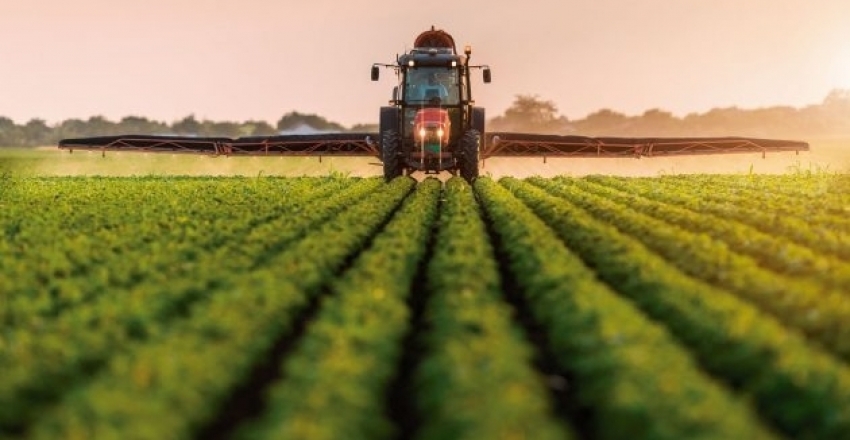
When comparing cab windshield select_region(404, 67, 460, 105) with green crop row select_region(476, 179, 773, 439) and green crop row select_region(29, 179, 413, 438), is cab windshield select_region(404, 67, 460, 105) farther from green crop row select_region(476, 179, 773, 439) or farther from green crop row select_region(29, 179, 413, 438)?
green crop row select_region(476, 179, 773, 439)

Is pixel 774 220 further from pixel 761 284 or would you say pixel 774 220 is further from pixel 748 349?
pixel 748 349

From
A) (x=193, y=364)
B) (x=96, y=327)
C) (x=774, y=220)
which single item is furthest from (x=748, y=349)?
(x=774, y=220)

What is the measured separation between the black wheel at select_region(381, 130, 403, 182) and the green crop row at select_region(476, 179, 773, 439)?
60.7 ft

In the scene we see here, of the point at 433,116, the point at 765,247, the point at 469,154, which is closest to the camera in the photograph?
the point at 765,247

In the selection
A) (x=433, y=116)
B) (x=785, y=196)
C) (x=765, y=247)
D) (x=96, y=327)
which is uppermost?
(x=433, y=116)

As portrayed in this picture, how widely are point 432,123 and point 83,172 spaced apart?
23.7m

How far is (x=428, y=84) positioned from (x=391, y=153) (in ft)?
6.77

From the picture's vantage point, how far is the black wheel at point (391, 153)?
2870cm

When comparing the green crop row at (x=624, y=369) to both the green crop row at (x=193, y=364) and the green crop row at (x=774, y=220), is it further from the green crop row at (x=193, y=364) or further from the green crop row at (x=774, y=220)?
the green crop row at (x=774, y=220)

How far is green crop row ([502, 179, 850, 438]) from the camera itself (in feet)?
20.5

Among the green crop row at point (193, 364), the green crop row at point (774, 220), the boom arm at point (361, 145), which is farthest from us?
the boom arm at point (361, 145)

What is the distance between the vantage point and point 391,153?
28.8 meters

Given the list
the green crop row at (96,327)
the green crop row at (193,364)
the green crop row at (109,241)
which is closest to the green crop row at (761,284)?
the green crop row at (193,364)

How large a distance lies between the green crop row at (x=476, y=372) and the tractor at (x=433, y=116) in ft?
58.0
